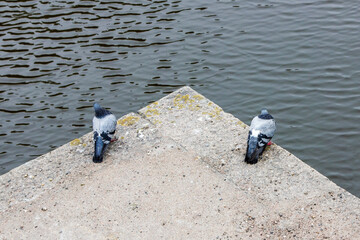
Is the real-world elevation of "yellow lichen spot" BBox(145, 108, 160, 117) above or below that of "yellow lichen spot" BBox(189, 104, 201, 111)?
below

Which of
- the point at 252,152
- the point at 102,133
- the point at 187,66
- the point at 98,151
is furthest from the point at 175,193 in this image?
the point at 187,66

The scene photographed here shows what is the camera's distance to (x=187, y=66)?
10461 mm

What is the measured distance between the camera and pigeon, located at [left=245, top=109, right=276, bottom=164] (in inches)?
236

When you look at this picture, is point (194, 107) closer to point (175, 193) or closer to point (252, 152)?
point (252, 152)

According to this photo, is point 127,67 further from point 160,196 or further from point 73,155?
point 160,196

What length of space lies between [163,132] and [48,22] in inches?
288

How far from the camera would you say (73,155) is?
6449mm

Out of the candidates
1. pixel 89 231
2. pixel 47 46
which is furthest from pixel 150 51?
pixel 89 231

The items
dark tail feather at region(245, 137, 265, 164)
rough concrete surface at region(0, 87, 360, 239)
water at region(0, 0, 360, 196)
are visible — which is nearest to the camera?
rough concrete surface at region(0, 87, 360, 239)

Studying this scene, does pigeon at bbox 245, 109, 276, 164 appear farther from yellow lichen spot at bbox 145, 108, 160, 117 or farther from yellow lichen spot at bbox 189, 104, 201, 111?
yellow lichen spot at bbox 145, 108, 160, 117

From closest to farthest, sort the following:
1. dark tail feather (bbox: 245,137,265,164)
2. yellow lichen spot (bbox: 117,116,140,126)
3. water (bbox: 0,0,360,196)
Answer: dark tail feather (bbox: 245,137,265,164), yellow lichen spot (bbox: 117,116,140,126), water (bbox: 0,0,360,196)

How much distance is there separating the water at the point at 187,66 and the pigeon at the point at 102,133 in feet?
7.22

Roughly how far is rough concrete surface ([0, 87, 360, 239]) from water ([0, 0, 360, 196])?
1940mm

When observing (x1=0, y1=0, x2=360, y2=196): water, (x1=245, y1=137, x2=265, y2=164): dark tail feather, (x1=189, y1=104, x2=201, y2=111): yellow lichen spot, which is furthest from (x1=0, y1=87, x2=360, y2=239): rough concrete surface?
(x1=0, y1=0, x2=360, y2=196): water
